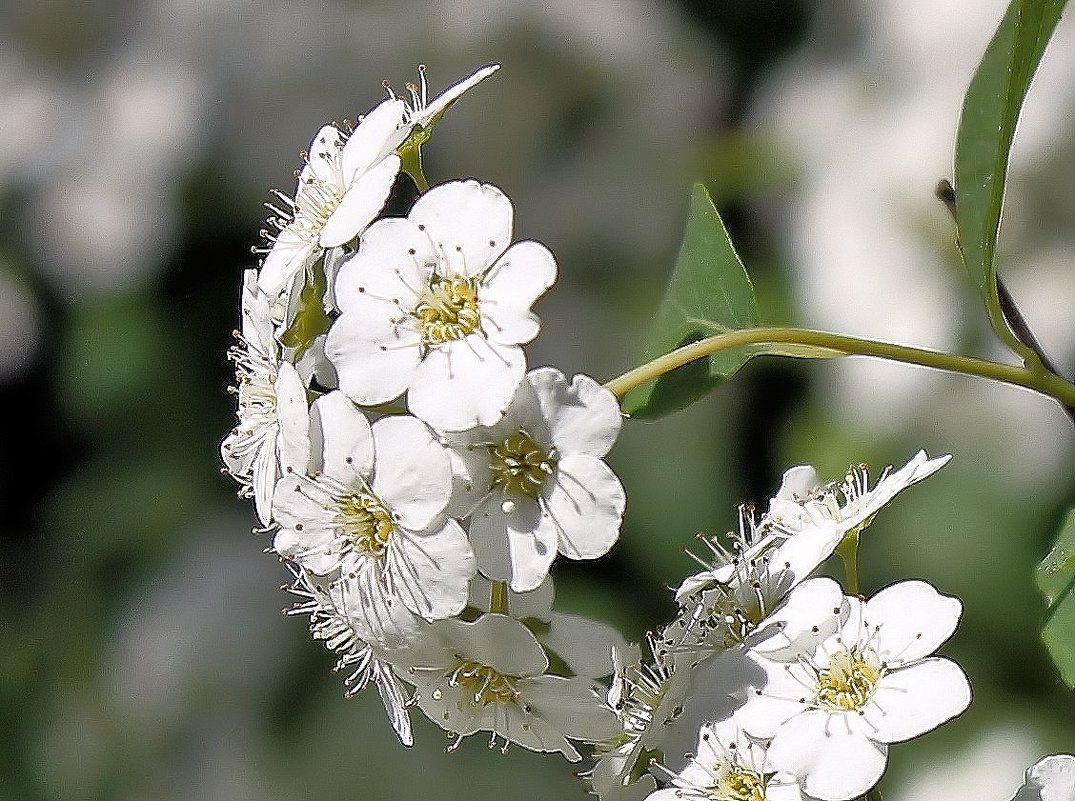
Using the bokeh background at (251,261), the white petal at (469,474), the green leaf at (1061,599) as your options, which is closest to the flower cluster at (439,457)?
the white petal at (469,474)

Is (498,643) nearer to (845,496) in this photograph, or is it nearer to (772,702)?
(772,702)

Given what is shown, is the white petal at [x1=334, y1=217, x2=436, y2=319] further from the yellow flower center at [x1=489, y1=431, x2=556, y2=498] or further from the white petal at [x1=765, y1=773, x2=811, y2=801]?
the white petal at [x1=765, y1=773, x2=811, y2=801]

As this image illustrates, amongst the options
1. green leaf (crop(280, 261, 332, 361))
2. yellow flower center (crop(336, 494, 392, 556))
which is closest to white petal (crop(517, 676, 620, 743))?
yellow flower center (crop(336, 494, 392, 556))

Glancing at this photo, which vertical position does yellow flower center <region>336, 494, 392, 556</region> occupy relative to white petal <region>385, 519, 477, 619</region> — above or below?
below

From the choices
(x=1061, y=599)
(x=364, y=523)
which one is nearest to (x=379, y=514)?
(x=364, y=523)

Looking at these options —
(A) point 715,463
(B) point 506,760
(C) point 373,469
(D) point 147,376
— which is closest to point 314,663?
(B) point 506,760

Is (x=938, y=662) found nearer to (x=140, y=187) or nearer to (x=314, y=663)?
(x=314, y=663)
